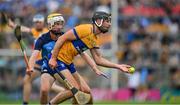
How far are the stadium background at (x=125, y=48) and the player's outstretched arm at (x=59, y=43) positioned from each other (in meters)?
9.17

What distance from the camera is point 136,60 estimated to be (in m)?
24.9

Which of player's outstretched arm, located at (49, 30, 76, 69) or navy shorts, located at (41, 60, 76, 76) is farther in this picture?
navy shorts, located at (41, 60, 76, 76)

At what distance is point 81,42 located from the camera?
48.2 ft

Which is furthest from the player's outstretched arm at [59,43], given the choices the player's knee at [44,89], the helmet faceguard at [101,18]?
the player's knee at [44,89]

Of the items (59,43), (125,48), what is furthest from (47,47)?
(125,48)

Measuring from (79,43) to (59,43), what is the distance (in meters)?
0.39

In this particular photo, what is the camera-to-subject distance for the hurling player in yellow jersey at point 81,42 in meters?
14.6

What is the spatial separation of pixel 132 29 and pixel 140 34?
1.03 feet

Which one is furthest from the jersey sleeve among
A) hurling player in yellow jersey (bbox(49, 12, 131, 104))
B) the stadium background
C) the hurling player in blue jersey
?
the stadium background

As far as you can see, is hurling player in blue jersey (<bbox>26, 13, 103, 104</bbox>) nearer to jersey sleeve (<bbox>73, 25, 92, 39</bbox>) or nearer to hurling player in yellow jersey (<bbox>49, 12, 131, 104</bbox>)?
hurling player in yellow jersey (<bbox>49, 12, 131, 104</bbox>)

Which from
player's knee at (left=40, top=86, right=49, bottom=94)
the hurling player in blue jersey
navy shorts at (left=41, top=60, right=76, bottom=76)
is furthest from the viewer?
player's knee at (left=40, top=86, right=49, bottom=94)

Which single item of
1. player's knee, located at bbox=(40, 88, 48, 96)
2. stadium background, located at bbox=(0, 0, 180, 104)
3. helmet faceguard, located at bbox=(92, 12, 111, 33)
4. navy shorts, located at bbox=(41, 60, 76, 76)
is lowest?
stadium background, located at bbox=(0, 0, 180, 104)

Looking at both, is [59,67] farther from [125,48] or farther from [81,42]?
[125,48]

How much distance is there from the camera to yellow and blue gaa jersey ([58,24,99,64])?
14.6 metres
